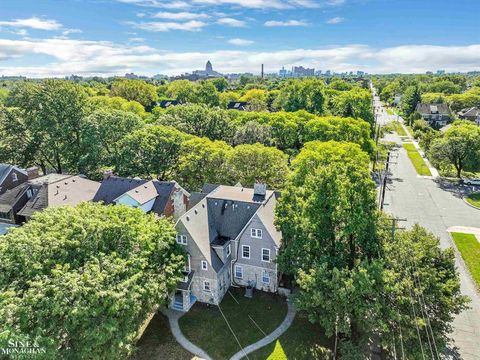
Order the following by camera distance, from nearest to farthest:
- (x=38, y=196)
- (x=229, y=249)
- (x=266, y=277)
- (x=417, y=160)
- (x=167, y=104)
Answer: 1. (x=266, y=277)
2. (x=229, y=249)
3. (x=38, y=196)
4. (x=417, y=160)
5. (x=167, y=104)

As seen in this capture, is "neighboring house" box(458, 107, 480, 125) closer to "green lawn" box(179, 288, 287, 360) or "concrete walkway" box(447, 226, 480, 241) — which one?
"concrete walkway" box(447, 226, 480, 241)

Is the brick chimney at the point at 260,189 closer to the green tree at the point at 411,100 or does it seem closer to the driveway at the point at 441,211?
the driveway at the point at 441,211

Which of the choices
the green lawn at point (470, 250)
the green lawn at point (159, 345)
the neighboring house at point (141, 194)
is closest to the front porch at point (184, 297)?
the green lawn at point (159, 345)

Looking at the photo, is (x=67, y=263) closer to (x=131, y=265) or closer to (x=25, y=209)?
(x=131, y=265)

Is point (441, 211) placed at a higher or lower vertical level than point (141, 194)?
lower

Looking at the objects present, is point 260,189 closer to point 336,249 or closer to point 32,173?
point 336,249

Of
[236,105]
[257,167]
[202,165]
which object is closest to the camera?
[257,167]

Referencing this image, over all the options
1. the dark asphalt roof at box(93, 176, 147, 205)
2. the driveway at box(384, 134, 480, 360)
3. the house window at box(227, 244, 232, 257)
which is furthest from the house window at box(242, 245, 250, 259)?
the driveway at box(384, 134, 480, 360)

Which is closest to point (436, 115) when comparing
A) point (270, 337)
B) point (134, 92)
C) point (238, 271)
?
point (134, 92)
